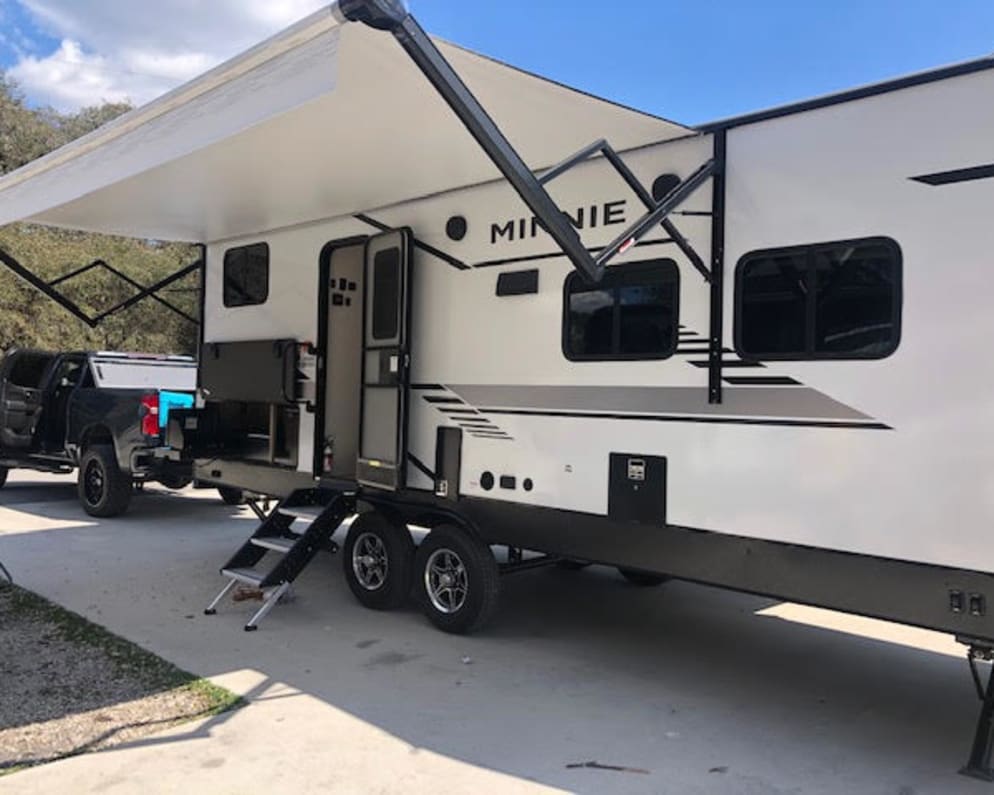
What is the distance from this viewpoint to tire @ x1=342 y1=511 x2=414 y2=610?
603 centimetres

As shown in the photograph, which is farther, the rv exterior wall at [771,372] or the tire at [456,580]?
the tire at [456,580]

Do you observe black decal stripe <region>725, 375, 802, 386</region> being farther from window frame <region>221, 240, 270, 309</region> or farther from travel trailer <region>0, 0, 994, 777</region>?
window frame <region>221, 240, 270, 309</region>

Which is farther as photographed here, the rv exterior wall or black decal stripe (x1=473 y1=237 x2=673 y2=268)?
black decal stripe (x1=473 y1=237 x2=673 y2=268)

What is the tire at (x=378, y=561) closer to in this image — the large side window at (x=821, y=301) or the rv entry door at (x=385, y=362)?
the rv entry door at (x=385, y=362)

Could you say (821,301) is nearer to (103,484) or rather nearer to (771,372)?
(771,372)

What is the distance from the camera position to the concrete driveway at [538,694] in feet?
12.2

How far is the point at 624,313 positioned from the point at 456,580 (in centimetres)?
197

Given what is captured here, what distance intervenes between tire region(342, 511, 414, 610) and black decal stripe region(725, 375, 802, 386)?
2602mm

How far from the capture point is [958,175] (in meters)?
3.71

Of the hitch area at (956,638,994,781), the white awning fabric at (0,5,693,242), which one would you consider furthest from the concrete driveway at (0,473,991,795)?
the white awning fabric at (0,5,693,242)

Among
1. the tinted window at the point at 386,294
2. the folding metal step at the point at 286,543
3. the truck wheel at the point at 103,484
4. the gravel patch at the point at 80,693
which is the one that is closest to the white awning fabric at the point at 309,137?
the tinted window at the point at 386,294

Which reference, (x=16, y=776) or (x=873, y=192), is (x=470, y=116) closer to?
(x=873, y=192)

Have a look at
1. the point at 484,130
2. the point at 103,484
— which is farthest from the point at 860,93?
the point at 103,484

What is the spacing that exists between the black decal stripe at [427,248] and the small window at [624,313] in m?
0.96
